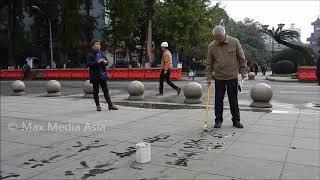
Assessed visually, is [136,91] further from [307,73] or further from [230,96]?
[307,73]

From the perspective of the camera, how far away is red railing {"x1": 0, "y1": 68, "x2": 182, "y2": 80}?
29.0 m

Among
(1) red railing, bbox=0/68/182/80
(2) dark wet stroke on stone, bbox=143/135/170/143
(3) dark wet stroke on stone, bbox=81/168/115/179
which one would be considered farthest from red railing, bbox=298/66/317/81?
(3) dark wet stroke on stone, bbox=81/168/115/179

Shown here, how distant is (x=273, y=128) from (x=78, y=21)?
38.9m

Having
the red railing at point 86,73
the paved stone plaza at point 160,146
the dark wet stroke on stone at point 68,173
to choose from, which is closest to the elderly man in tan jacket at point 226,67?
the paved stone plaza at point 160,146

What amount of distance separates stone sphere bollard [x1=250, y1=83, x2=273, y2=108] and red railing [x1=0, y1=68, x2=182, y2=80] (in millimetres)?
17248

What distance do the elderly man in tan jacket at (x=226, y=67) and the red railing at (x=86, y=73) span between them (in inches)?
789

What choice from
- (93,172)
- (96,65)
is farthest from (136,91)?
(93,172)

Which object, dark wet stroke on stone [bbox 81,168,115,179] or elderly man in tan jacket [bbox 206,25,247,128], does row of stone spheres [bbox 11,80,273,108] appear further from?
dark wet stroke on stone [bbox 81,168,115,179]

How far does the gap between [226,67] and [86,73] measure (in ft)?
86.0

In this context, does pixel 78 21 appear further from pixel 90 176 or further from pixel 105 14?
pixel 90 176

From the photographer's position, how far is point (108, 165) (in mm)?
5324

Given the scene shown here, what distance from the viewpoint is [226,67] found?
25.2 feet

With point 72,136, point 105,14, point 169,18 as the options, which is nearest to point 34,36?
point 105,14

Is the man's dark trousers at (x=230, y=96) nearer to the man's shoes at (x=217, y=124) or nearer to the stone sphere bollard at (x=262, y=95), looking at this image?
the man's shoes at (x=217, y=124)
